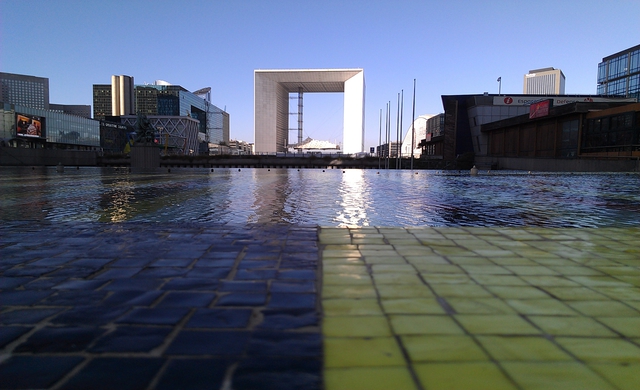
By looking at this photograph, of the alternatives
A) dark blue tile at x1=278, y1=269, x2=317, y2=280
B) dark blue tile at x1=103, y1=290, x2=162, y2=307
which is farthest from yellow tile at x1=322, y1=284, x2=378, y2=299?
dark blue tile at x1=103, y1=290, x2=162, y2=307

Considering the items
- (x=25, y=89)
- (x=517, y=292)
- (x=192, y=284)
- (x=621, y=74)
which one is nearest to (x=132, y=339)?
(x=192, y=284)

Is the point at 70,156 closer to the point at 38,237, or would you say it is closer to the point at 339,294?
the point at 38,237

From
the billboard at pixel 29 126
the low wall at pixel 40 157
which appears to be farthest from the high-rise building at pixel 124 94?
the low wall at pixel 40 157

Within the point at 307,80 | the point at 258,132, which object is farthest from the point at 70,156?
the point at 307,80

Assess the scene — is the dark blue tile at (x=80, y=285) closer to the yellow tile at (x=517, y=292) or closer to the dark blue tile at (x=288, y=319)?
the dark blue tile at (x=288, y=319)

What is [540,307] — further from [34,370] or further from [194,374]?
[34,370]

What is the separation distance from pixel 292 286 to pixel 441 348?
1.43m

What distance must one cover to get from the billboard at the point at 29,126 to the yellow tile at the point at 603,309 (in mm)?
101323

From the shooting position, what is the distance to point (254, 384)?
194 centimetres

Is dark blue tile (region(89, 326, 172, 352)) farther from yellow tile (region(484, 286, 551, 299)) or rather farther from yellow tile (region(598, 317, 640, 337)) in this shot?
yellow tile (region(598, 317, 640, 337))

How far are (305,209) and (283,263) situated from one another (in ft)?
15.8

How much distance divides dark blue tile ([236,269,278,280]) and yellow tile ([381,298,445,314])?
44.6 inches

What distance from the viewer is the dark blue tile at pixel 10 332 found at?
2.37 m

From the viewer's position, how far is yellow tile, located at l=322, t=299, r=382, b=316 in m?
2.83
